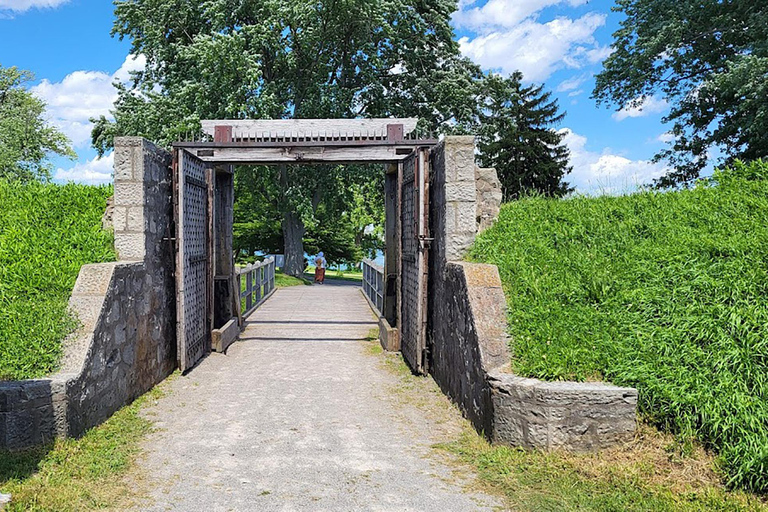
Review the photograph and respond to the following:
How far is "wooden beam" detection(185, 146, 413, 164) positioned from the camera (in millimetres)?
8023

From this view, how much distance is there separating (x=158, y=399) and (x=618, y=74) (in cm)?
1768

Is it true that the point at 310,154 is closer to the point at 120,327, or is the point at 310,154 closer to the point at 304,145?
the point at 304,145

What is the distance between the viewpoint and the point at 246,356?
326 inches

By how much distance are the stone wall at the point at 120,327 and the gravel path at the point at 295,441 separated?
498 mm

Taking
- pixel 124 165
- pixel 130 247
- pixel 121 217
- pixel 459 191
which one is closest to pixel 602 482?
pixel 459 191

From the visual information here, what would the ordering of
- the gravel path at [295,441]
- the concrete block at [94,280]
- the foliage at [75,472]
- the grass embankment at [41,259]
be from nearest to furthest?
the foliage at [75,472]
the gravel path at [295,441]
the grass embankment at [41,259]
the concrete block at [94,280]

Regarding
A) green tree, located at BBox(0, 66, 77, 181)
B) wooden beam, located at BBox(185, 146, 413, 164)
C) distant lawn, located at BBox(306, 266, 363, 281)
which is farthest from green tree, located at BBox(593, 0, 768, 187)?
green tree, located at BBox(0, 66, 77, 181)

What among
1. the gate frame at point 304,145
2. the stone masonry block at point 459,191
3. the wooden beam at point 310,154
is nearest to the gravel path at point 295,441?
the gate frame at point 304,145

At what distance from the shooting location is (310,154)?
318 inches

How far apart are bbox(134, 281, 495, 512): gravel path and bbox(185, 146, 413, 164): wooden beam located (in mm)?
2716

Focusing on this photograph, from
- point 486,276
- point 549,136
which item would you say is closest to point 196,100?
point 486,276

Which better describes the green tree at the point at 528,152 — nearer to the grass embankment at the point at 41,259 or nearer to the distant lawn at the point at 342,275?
the distant lawn at the point at 342,275

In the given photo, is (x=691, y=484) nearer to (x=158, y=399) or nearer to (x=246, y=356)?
(x=158, y=399)

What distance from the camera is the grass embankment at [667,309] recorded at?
384 centimetres
